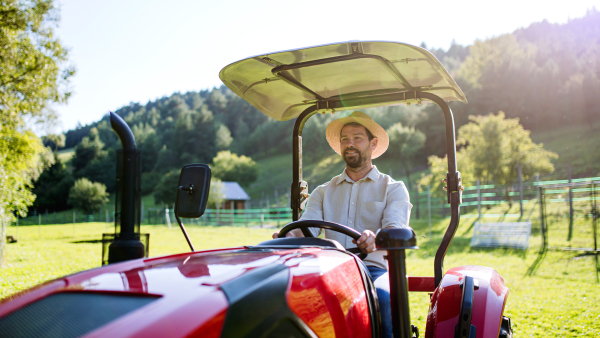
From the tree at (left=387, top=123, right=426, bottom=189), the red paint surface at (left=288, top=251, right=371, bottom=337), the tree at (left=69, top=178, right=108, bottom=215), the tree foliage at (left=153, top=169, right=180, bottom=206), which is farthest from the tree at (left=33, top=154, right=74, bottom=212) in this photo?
the red paint surface at (left=288, top=251, right=371, bottom=337)

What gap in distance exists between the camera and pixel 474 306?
2152 millimetres

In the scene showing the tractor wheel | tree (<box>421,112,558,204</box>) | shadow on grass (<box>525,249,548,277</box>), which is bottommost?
shadow on grass (<box>525,249,548,277</box>)

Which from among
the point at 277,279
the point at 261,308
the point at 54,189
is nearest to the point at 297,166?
the point at 277,279

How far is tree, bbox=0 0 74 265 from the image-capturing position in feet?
36.6

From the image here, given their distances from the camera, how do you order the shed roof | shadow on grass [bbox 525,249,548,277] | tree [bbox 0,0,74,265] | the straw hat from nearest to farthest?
the straw hat < shadow on grass [bbox 525,249,548,277] < tree [bbox 0,0,74,265] < the shed roof

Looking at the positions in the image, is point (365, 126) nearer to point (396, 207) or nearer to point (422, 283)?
point (396, 207)

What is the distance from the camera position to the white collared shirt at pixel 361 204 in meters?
2.86

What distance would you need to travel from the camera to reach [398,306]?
56.6 inches

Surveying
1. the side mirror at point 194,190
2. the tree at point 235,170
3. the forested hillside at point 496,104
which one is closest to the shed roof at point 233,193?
the tree at point 235,170

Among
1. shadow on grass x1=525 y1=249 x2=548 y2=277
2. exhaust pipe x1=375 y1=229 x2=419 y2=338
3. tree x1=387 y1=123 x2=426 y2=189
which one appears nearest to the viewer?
exhaust pipe x1=375 y1=229 x2=419 y2=338

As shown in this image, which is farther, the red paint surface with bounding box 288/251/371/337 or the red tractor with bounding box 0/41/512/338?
the red paint surface with bounding box 288/251/371/337

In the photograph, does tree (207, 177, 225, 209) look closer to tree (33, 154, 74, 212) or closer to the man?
tree (33, 154, 74, 212)

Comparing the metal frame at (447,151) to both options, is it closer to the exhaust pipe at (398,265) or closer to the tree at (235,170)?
the exhaust pipe at (398,265)

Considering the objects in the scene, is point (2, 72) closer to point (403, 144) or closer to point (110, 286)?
point (110, 286)
